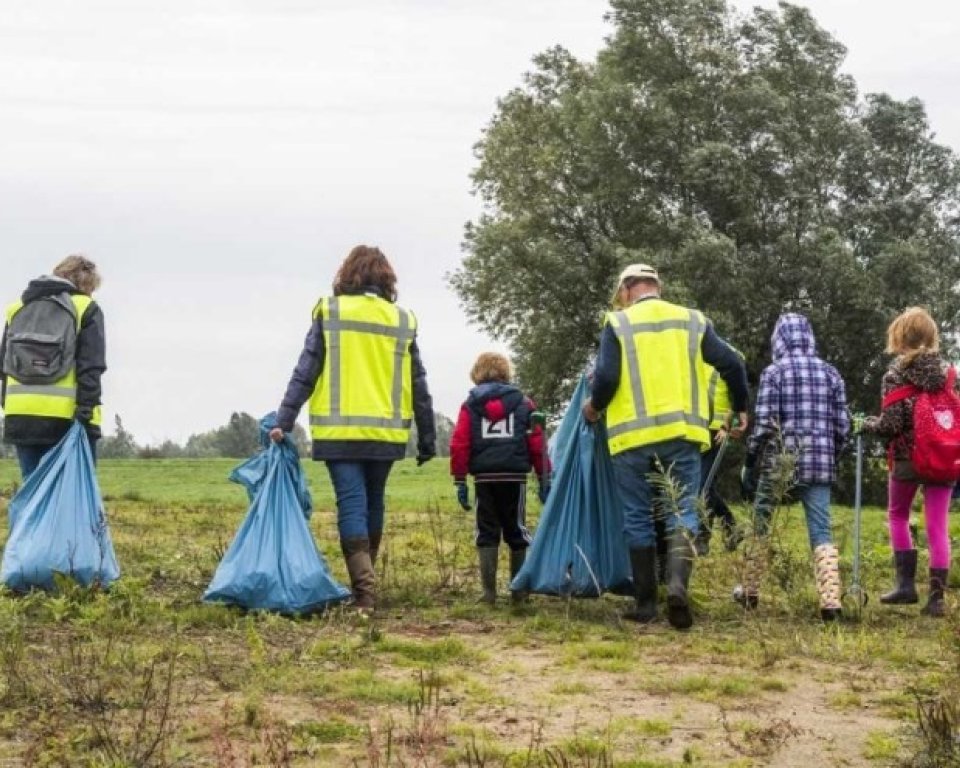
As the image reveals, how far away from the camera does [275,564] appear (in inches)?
320

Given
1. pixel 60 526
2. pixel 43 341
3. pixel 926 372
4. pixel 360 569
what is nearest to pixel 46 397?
pixel 43 341

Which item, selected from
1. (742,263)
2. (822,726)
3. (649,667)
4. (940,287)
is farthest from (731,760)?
(940,287)

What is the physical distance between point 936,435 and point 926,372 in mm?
362

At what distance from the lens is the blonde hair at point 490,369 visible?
9.16 meters

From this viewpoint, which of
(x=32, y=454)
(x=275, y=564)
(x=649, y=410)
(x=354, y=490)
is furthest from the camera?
(x=32, y=454)

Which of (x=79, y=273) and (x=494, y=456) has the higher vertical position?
(x=79, y=273)

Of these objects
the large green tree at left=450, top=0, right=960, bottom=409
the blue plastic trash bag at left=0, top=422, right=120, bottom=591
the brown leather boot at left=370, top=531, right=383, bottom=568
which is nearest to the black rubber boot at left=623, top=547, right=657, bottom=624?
the brown leather boot at left=370, top=531, right=383, bottom=568

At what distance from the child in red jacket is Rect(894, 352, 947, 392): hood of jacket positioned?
7.11ft

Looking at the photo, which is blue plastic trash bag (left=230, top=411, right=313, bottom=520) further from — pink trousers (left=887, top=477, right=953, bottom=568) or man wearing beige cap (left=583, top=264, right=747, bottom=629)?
pink trousers (left=887, top=477, right=953, bottom=568)

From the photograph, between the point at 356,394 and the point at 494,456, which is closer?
the point at 356,394

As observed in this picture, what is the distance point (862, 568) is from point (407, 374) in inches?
137

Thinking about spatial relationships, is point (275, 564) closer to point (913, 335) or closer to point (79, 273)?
point (79, 273)

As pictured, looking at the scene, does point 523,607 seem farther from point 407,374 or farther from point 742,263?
point 742,263

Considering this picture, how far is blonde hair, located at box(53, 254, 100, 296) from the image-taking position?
30.1ft
